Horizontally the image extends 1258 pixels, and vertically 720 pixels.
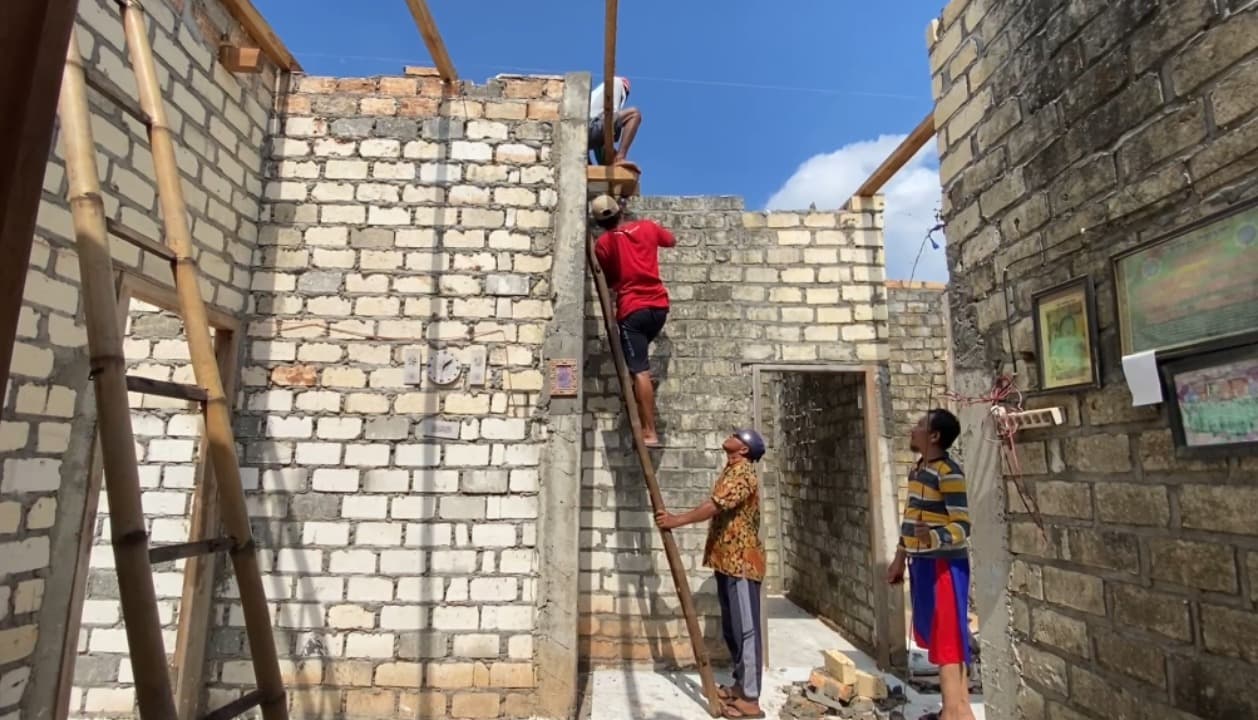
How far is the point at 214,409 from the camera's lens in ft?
5.47

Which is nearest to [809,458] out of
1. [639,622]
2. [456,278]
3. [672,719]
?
[639,622]

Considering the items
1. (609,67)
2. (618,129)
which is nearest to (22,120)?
(609,67)

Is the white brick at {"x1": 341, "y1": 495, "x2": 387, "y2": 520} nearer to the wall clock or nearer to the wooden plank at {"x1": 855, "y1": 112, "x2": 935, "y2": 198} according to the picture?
the wall clock

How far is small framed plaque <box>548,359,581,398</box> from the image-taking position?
3918 mm

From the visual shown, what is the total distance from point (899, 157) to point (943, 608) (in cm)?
302

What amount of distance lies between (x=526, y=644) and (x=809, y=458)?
3.96m

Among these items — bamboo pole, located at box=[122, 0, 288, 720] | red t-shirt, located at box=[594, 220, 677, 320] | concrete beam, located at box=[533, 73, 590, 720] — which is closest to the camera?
bamboo pole, located at box=[122, 0, 288, 720]

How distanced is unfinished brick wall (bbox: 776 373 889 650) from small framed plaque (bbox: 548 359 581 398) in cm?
242

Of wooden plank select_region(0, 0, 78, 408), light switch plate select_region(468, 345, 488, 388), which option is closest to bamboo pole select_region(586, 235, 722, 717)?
light switch plate select_region(468, 345, 488, 388)

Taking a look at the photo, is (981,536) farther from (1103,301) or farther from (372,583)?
(372,583)

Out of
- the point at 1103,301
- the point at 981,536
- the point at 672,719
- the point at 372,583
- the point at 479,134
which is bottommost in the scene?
the point at 672,719

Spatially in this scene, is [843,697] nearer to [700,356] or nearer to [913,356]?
[700,356]

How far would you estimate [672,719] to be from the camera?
3725 millimetres

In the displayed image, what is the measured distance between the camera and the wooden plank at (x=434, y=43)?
11.2ft
